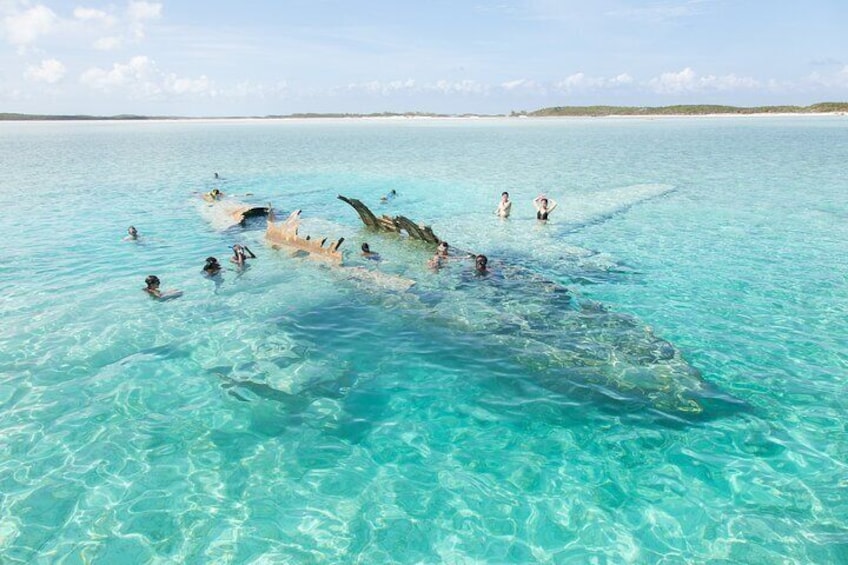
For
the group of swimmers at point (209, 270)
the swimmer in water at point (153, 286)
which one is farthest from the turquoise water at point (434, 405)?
the group of swimmers at point (209, 270)

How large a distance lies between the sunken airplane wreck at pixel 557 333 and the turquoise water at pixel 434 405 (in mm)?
90

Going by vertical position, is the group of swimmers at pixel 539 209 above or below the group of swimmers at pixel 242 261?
above

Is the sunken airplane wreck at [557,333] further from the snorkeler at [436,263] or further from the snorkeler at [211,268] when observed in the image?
the snorkeler at [211,268]

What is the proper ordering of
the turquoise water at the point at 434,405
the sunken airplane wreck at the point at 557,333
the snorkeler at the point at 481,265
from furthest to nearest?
1. the snorkeler at the point at 481,265
2. the sunken airplane wreck at the point at 557,333
3. the turquoise water at the point at 434,405

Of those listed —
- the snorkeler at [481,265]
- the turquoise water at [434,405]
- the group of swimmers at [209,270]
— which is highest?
the snorkeler at [481,265]

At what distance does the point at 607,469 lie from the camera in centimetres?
929

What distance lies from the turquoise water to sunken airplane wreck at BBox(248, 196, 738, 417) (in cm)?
9

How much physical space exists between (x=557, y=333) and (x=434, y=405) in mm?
4621

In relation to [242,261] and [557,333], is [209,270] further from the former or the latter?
[557,333]

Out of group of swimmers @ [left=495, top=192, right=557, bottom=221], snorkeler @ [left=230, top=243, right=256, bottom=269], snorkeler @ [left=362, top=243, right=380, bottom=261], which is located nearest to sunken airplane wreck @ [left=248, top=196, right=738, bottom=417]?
snorkeler @ [left=362, top=243, right=380, bottom=261]

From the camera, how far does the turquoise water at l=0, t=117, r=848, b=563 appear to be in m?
8.06

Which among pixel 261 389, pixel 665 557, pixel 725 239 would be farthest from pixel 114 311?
pixel 725 239

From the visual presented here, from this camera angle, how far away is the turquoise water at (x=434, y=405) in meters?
8.06

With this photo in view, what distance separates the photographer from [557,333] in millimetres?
14031
